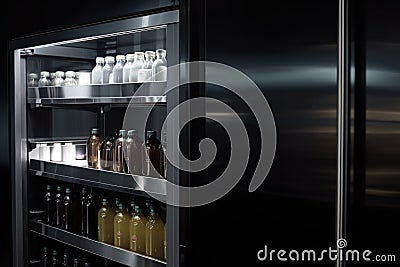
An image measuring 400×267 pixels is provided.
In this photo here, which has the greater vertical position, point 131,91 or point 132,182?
point 131,91

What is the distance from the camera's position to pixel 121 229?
2176 mm

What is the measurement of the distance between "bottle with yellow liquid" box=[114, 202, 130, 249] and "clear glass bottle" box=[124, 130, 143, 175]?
8.1 inches

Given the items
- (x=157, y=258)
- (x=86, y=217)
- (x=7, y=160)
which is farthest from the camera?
(x=7, y=160)

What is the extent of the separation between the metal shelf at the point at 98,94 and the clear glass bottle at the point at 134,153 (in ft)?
0.47

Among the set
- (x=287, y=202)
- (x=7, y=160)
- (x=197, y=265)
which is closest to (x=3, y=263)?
(x=7, y=160)

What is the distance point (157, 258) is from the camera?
1.97 metres

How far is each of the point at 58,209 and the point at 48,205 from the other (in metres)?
0.08

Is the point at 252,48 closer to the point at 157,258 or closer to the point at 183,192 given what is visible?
the point at 183,192

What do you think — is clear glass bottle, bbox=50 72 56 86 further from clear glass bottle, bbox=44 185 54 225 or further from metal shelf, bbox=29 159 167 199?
clear glass bottle, bbox=44 185 54 225

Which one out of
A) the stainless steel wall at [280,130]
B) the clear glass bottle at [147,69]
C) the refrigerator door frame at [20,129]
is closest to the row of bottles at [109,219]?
the refrigerator door frame at [20,129]

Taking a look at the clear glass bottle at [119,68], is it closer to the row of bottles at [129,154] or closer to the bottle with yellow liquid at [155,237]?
the row of bottles at [129,154]

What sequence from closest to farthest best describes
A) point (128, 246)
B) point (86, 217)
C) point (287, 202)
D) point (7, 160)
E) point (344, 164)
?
point (344, 164) < point (287, 202) < point (128, 246) < point (86, 217) < point (7, 160)

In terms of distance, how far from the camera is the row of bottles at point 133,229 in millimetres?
2006

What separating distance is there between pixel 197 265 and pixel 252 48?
0.67 meters
